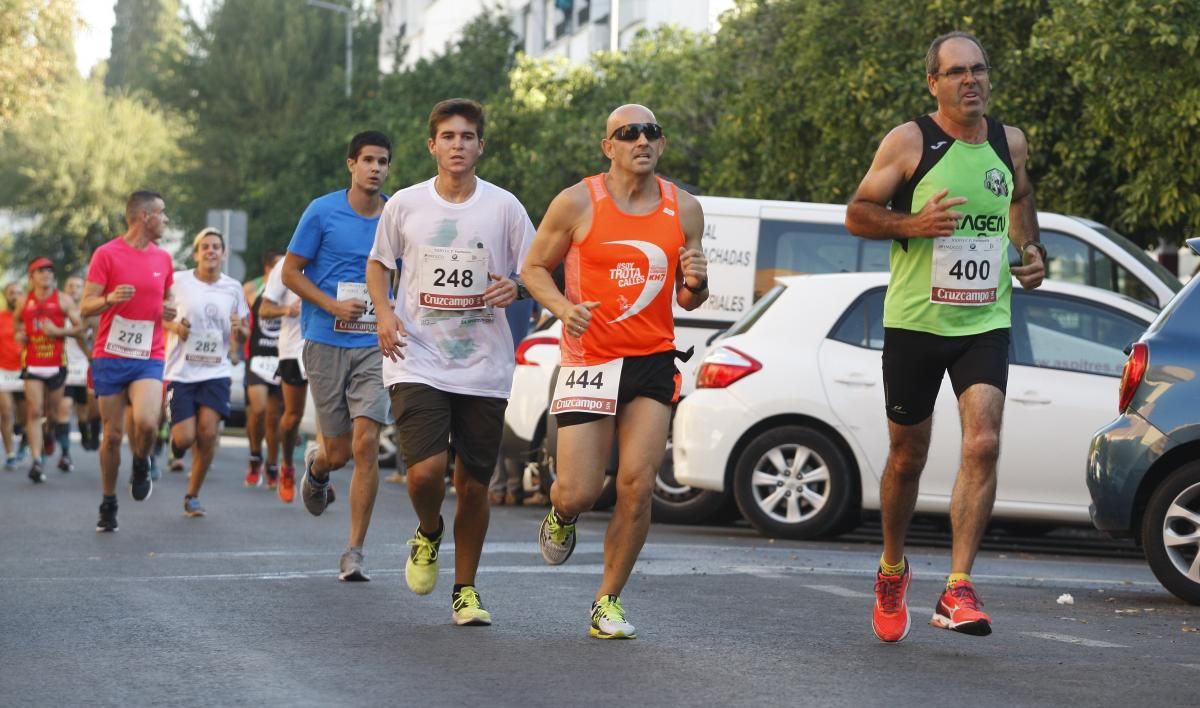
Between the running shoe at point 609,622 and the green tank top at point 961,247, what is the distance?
4.64 ft

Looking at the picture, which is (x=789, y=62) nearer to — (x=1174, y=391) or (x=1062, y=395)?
(x=1062, y=395)

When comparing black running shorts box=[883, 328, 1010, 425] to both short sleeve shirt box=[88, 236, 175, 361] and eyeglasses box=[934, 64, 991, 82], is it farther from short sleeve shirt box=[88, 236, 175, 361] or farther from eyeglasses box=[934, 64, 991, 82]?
short sleeve shirt box=[88, 236, 175, 361]

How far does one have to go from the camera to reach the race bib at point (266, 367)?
18.2 meters

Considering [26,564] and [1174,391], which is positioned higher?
[1174,391]

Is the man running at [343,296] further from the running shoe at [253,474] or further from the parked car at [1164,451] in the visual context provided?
the running shoe at [253,474]

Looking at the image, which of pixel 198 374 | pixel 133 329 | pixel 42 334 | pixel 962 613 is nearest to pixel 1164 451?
pixel 962 613

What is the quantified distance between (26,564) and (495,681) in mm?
5020

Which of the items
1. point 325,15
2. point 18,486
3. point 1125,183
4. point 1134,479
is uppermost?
point 325,15

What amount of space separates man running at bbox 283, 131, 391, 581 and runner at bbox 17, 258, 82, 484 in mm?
10945

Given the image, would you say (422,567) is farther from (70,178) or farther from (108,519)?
(70,178)

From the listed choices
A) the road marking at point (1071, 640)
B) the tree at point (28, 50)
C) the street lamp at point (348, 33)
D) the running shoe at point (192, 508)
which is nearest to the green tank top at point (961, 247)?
the road marking at point (1071, 640)

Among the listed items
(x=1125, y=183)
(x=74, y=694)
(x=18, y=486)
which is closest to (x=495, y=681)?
(x=74, y=694)

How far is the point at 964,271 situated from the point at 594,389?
52.4 inches

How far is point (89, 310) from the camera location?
1338 centimetres
